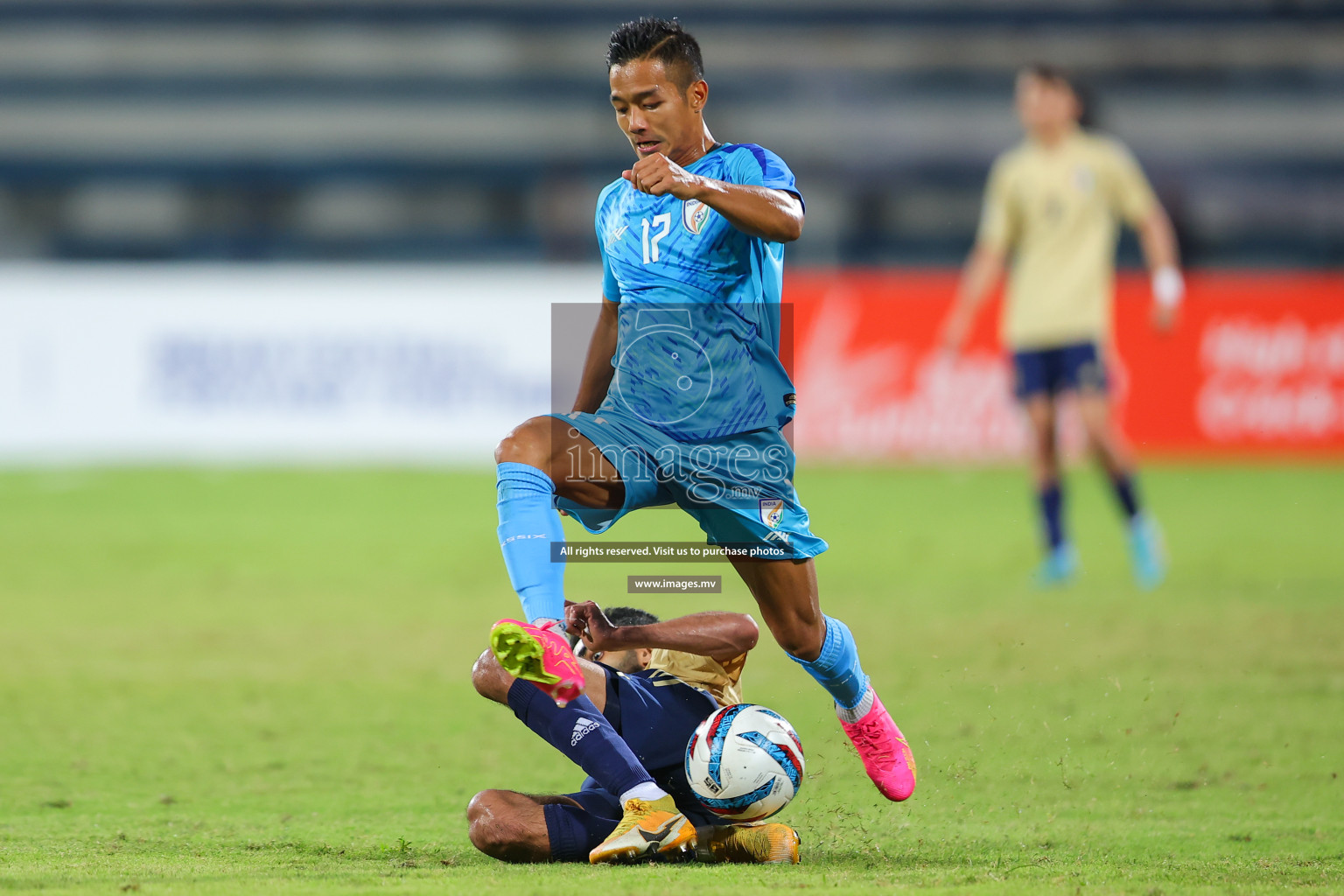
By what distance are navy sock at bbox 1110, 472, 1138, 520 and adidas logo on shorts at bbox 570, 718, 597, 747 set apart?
5426 millimetres

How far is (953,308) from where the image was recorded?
44.9 ft

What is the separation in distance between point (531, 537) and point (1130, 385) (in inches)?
434

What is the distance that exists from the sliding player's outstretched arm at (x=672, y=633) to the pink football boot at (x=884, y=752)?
52cm

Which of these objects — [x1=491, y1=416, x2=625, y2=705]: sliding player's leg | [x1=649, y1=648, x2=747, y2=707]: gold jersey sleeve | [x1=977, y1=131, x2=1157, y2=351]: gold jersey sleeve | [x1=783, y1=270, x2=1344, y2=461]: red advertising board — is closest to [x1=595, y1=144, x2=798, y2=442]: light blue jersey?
[x1=491, y1=416, x2=625, y2=705]: sliding player's leg

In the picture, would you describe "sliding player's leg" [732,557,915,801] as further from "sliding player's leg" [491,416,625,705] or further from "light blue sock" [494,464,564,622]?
"light blue sock" [494,464,564,622]

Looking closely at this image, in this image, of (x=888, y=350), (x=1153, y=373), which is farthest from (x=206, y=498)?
(x=1153, y=373)

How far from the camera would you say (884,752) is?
400 centimetres

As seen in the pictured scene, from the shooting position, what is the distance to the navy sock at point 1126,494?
820 cm

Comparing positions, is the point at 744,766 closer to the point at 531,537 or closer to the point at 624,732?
the point at 624,732

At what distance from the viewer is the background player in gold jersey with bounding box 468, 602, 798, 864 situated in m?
3.40

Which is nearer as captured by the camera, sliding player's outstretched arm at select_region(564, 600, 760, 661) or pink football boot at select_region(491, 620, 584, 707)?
pink football boot at select_region(491, 620, 584, 707)

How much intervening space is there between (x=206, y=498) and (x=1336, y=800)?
910 cm

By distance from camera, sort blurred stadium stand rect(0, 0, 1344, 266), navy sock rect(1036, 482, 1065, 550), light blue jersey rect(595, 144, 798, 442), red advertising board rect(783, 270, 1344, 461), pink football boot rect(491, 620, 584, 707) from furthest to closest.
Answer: blurred stadium stand rect(0, 0, 1344, 266) → red advertising board rect(783, 270, 1344, 461) → navy sock rect(1036, 482, 1065, 550) → light blue jersey rect(595, 144, 798, 442) → pink football boot rect(491, 620, 584, 707)

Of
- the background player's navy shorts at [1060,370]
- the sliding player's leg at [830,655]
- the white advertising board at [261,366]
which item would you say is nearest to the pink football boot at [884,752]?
the sliding player's leg at [830,655]
